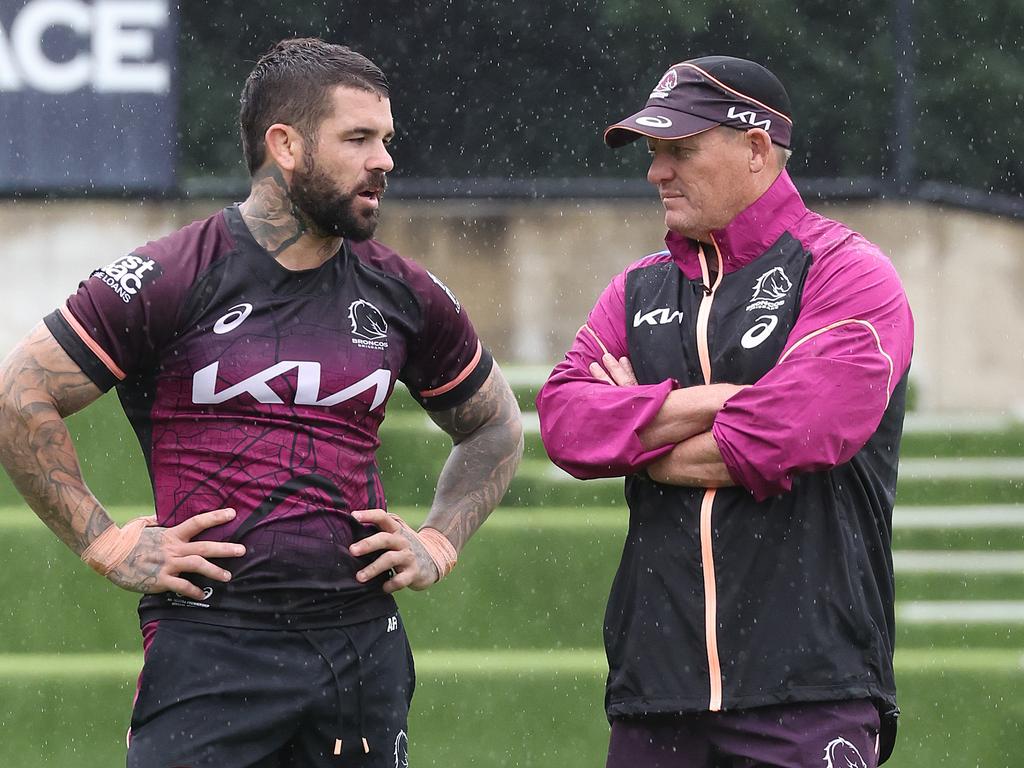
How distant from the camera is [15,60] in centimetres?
679

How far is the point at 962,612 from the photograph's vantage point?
599 centimetres

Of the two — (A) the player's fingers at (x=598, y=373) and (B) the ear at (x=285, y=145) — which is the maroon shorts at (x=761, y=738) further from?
(B) the ear at (x=285, y=145)

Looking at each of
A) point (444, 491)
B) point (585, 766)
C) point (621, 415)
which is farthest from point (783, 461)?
point (585, 766)

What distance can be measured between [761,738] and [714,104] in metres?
1.28

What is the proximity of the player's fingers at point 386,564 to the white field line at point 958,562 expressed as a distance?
3097 millimetres

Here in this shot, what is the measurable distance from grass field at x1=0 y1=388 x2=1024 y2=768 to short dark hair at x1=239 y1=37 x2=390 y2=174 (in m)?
2.72

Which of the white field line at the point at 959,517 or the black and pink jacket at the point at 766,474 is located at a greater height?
the black and pink jacket at the point at 766,474

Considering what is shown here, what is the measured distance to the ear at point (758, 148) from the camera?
340 cm

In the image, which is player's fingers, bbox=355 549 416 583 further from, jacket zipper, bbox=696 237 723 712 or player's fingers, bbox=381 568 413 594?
jacket zipper, bbox=696 237 723 712

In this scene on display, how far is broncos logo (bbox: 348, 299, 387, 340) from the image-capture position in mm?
3359

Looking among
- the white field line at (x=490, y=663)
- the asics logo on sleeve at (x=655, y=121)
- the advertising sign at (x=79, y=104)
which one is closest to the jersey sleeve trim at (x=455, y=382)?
the asics logo on sleeve at (x=655, y=121)

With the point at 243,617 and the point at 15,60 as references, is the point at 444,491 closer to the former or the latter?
the point at 243,617

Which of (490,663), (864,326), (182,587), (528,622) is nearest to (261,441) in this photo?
(182,587)

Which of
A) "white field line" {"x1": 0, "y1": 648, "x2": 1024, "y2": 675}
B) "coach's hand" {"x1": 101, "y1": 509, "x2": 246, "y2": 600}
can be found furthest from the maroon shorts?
"white field line" {"x1": 0, "y1": 648, "x2": 1024, "y2": 675}
